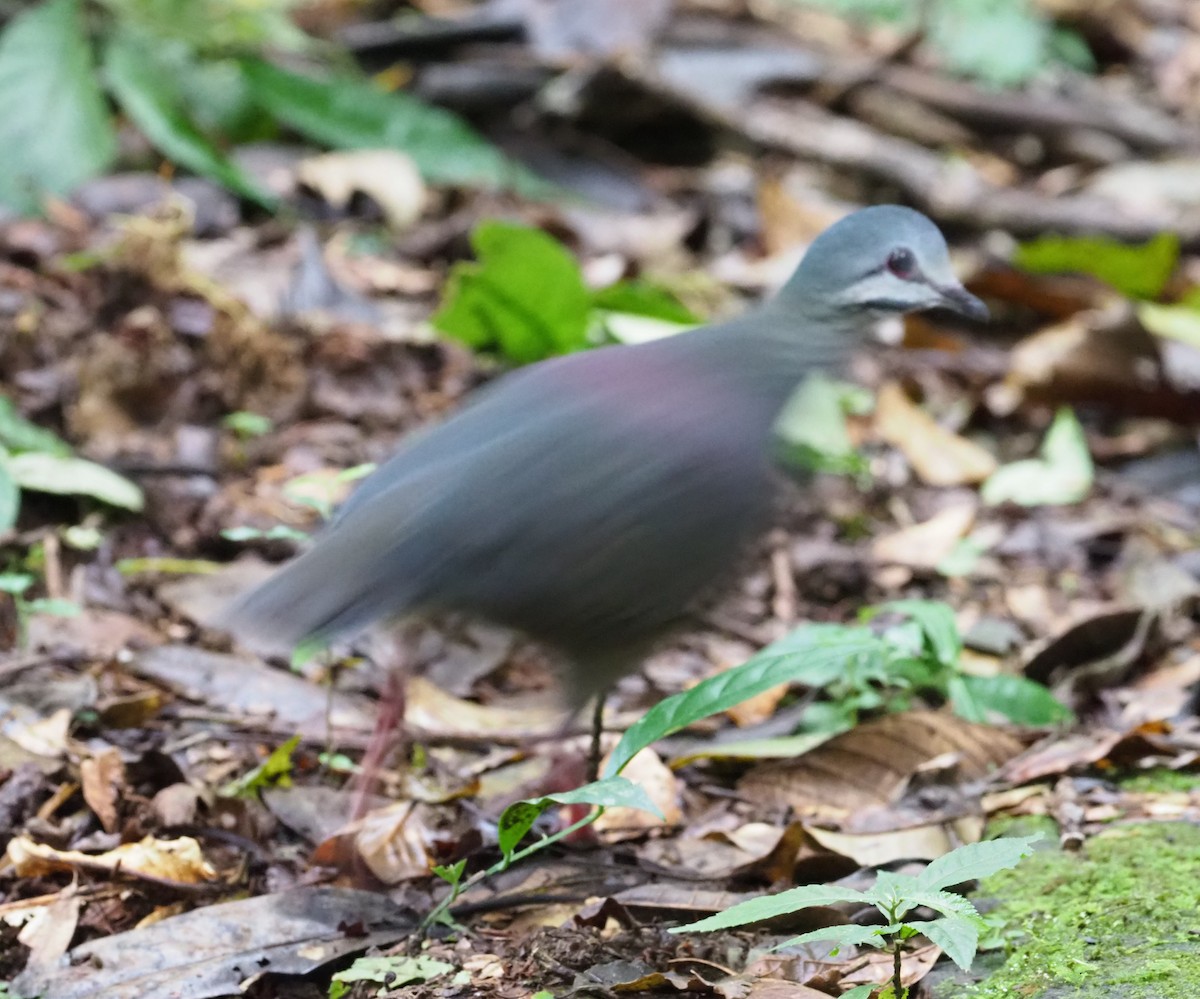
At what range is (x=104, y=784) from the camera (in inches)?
115

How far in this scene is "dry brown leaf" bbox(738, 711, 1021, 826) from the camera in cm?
308

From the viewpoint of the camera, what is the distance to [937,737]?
314 cm

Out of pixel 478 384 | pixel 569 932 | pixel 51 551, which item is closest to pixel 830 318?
pixel 569 932

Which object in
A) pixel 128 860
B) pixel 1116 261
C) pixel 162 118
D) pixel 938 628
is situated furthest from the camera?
pixel 1116 261

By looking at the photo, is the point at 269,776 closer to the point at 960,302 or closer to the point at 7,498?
the point at 7,498

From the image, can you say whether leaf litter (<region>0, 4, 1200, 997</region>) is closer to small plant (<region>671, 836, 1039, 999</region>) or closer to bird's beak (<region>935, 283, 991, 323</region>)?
small plant (<region>671, 836, 1039, 999</region>)

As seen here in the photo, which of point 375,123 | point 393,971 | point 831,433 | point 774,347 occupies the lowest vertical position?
point 831,433

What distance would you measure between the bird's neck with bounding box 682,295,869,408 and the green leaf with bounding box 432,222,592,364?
189cm

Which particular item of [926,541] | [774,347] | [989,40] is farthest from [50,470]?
[989,40]

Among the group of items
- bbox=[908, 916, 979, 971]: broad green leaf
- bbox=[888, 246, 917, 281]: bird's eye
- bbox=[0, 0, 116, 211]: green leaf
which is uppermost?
bbox=[888, 246, 917, 281]: bird's eye

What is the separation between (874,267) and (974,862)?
137 cm

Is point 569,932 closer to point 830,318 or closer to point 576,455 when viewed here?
point 576,455

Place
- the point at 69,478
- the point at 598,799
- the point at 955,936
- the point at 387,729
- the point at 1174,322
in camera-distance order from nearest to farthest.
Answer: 1. the point at 955,936
2. the point at 598,799
3. the point at 387,729
4. the point at 69,478
5. the point at 1174,322

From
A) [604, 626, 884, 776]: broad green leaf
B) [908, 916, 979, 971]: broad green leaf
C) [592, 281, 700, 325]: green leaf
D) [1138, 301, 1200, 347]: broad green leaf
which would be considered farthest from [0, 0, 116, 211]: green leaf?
[908, 916, 979, 971]: broad green leaf
